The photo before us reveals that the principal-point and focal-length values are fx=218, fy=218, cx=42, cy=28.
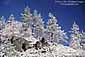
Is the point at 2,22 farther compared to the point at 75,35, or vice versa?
the point at 2,22

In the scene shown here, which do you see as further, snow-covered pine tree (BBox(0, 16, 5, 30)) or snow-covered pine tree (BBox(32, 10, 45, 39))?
snow-covered pine tree (BBox(32, 10, 45, 39))

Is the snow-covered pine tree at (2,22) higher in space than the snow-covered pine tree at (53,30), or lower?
higher

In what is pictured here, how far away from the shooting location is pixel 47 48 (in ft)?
14.9

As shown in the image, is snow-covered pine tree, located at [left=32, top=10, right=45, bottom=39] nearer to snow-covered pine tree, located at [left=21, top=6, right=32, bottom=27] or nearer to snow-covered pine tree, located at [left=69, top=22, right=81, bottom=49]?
snow-covered pine tree, located at [left=21, top=6, right=32, bottom=27]

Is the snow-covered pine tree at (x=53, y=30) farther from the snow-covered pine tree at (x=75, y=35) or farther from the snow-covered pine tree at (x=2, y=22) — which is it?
the snow-covered pine tree at (x=2, y=22)

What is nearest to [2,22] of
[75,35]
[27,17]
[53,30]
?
[27,17]

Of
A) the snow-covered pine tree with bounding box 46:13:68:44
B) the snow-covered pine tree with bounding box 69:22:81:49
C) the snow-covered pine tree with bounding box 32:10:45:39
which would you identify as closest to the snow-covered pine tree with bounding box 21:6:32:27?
the snow-covered pine tree with bounding box 32:10:45:39

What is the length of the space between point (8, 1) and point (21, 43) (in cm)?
171

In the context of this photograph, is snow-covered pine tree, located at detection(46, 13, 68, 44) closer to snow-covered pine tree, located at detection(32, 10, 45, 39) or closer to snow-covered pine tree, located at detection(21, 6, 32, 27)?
snow-covered pine tree, located at detection(32, 10, 45, 39)

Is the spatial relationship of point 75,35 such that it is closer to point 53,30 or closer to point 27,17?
point 53,30

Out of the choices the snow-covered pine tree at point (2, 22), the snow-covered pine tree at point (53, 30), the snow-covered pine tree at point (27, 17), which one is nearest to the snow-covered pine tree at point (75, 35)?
the snow-covered pine tree at point (53, 30)

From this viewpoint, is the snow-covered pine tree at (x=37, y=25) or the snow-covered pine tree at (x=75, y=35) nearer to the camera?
the snow-covered pine tree at (x=75, y=35)

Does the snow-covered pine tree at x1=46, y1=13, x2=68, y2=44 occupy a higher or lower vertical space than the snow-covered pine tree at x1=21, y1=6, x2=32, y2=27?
lower

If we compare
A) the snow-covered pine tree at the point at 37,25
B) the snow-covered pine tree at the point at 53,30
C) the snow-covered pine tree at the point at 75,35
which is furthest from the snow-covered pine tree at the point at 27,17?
the snow-covered pine tree at the point at 75,35
